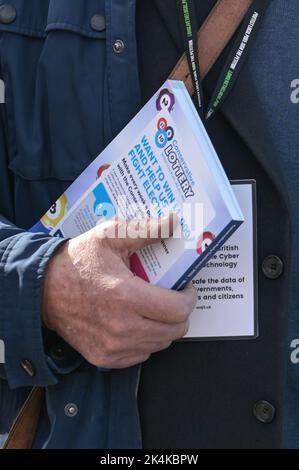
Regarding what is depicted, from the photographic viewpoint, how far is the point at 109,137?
4.55ft

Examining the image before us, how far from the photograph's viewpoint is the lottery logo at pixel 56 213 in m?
1.38

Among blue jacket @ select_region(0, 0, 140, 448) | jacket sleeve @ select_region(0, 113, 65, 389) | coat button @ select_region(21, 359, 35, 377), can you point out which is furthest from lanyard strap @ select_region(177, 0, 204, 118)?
coat button @ select_region(21, 359, 35, 377)

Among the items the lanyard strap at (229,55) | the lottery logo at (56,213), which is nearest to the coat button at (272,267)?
the lanyard strap at (229,55)

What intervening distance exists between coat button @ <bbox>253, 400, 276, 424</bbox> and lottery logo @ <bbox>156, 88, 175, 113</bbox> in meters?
0.63

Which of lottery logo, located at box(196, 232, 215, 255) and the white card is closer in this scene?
lottery logo, located at box(196, 232, 215, 255)

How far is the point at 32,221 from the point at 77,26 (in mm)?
417

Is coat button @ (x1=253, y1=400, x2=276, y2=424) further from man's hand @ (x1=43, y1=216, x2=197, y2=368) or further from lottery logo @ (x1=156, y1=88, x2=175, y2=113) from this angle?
lottery logo @ (x1=156, y1=88, x2=175, y2=113)

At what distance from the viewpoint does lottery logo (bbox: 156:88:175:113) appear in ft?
4.10

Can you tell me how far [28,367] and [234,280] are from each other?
44 centimetres

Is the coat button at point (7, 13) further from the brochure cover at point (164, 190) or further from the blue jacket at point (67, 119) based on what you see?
the brochure cover at point (164, 190)

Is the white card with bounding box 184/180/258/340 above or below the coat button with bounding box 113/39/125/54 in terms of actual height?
below

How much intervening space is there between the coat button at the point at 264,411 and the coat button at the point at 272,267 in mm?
264
